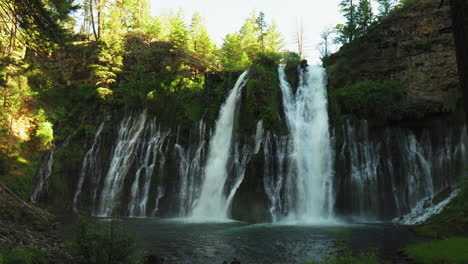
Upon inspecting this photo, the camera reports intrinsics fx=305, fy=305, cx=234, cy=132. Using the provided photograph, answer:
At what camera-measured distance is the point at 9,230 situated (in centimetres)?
748

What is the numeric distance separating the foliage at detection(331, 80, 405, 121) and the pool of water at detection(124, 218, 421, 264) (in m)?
8.44

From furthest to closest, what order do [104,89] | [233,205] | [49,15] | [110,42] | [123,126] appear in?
[110,42] < [104,89] < [123,126] < [233,205] < [49,15]

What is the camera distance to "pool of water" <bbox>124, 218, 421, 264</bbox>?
8891 millimetres

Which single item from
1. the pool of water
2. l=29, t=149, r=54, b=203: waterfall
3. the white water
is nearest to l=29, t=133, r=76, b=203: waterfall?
l=29, t=149, r=54, b=203: waterfall

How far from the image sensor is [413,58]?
21.3m

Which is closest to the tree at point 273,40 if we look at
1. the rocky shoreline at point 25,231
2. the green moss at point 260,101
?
the green moss at point 260,101

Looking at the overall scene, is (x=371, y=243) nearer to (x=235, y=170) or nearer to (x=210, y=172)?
(x=235, y=170)

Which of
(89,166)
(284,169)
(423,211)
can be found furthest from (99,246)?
(89,166)

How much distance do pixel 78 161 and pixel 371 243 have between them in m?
22.0

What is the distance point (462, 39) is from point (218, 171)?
16913 mm

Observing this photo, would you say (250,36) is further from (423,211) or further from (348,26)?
(423,211)

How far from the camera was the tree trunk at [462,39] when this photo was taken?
183 inches

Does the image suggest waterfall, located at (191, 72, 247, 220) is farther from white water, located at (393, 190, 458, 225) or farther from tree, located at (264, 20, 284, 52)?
tree, located at (264, 20, 284, 52)

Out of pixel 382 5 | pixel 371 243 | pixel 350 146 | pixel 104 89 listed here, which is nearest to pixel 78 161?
pixel 104 89
